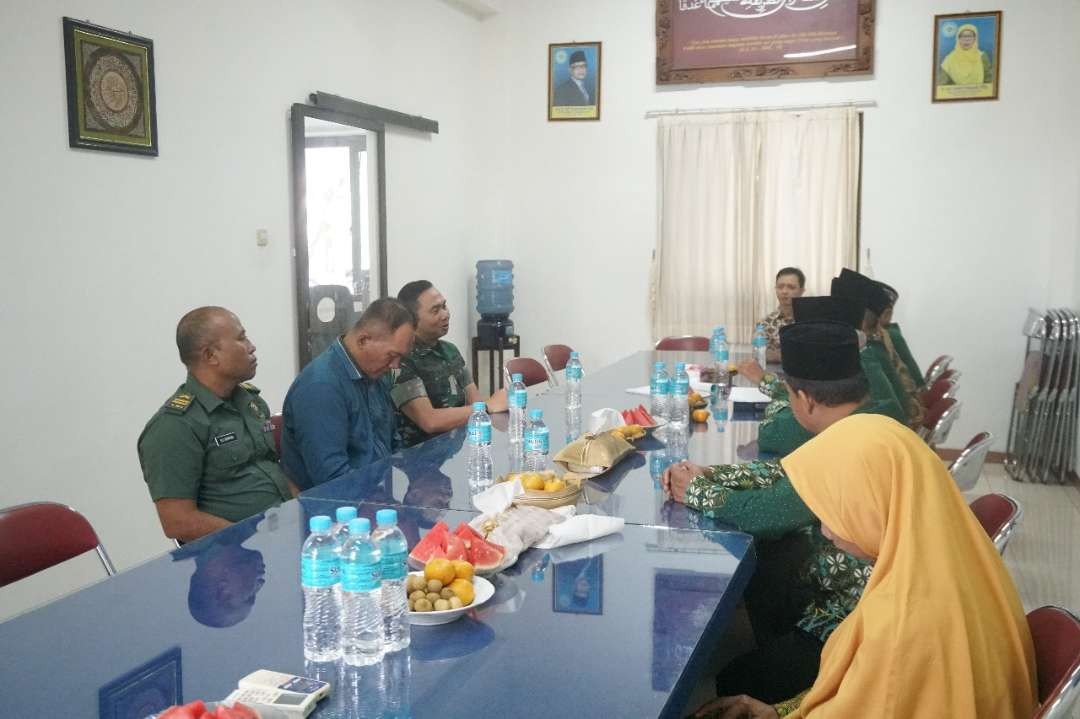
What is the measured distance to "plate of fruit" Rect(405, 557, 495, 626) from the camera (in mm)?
1610

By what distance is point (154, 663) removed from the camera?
1.49 meters

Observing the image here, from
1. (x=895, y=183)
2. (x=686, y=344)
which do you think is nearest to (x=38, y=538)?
(x=686, y=344)

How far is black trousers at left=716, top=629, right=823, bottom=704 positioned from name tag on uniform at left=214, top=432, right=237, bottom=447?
1.49m

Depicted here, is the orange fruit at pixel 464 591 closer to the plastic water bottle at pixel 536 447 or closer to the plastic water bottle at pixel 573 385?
the plastic water bottle at pixel 536 447

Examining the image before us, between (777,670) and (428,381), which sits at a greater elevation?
(428,381)

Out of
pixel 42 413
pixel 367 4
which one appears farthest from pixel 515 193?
pixel 42 413

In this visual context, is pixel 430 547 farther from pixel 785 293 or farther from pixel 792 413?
pixel 785 293

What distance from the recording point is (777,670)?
2092 mm

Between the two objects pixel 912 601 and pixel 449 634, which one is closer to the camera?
pixel 912 601

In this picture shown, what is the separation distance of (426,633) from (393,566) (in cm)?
14

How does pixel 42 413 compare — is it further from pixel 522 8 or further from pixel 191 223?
pixel 522 8

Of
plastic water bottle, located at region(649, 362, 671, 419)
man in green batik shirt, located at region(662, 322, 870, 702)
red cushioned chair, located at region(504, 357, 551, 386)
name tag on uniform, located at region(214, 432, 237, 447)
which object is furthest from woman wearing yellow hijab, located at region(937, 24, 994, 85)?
name tag on uniform, located at region(214, 432, 237, 447)

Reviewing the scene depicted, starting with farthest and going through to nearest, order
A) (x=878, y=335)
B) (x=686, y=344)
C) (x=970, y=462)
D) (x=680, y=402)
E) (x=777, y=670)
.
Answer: (x=686, y=344) → (x=878, y=335) → (x=680, y=402) → (x=970, y=462) → (x=777, y=670)

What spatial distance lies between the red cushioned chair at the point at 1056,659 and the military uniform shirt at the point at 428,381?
251 cm
